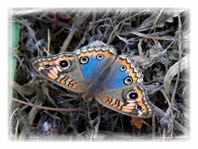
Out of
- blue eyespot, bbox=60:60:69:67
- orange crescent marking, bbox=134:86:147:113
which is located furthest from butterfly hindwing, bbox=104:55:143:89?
blue eyespot, bbox=60:60:69:67

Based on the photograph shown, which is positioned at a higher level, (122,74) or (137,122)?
(122,74)

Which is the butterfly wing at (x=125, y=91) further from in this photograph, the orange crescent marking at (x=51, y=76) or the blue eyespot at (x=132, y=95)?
the orange crescent marking at (x=51, y=76)

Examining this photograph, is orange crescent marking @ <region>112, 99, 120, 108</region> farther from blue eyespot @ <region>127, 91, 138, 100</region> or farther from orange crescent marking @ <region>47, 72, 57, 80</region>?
orange crescent marking @ <region>47, 72, 57, 80</region>

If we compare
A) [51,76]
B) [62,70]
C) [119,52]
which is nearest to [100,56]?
[119,52]

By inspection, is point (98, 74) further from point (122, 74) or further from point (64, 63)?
point (64, 63)

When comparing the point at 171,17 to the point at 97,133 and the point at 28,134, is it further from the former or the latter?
the point at 28,134
